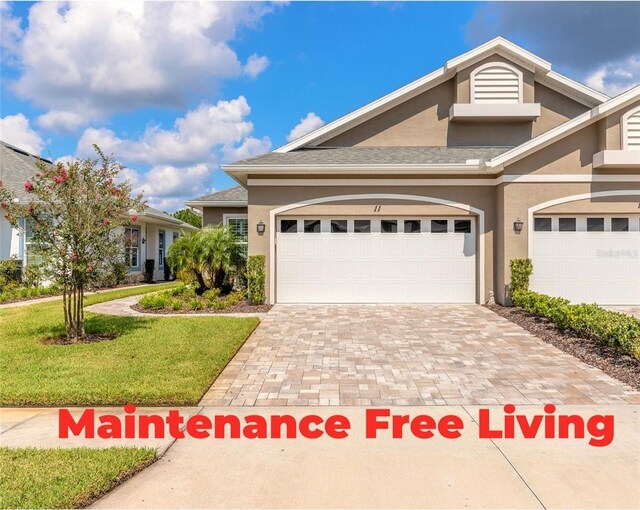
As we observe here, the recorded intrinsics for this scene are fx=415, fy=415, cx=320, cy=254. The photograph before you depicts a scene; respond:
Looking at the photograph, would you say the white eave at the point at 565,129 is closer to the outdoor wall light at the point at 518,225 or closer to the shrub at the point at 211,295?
the outdoor wall light at the point at 518,225

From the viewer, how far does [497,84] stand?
12.9 metres

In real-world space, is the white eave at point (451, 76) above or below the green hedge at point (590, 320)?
above

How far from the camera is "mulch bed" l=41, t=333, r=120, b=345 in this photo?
724 cm

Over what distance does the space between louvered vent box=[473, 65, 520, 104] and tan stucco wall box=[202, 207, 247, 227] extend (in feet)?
30.0

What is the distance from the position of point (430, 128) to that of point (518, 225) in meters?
4.46

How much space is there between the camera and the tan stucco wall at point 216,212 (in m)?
16.0

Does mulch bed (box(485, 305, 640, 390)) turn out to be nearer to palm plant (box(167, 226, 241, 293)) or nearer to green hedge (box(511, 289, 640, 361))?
green hedge (box(511, 289, 640, 361))

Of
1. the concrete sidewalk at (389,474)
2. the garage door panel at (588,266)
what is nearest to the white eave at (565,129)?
the garage door panel at (588,266)

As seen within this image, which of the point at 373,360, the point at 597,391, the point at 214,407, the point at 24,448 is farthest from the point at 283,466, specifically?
the point at 597,391

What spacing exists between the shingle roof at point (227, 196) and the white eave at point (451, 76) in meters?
3.92

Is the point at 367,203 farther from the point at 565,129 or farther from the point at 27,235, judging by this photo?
the point at 27,235

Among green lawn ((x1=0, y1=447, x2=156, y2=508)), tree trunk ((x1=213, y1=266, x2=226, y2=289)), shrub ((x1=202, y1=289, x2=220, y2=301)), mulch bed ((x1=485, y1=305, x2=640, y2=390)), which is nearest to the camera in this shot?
green lawn ((x1=0, y1=447, x2=156, y2=508))

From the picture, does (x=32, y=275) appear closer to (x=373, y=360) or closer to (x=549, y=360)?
(x=373, y=360)

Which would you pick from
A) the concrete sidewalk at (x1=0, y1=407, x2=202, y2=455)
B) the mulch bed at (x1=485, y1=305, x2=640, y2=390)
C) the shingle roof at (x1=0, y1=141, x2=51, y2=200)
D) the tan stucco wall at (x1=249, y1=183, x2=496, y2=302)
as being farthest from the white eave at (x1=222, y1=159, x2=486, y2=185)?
the shingle roof at (x1=0, y1=141, x2=51, y2=200)
